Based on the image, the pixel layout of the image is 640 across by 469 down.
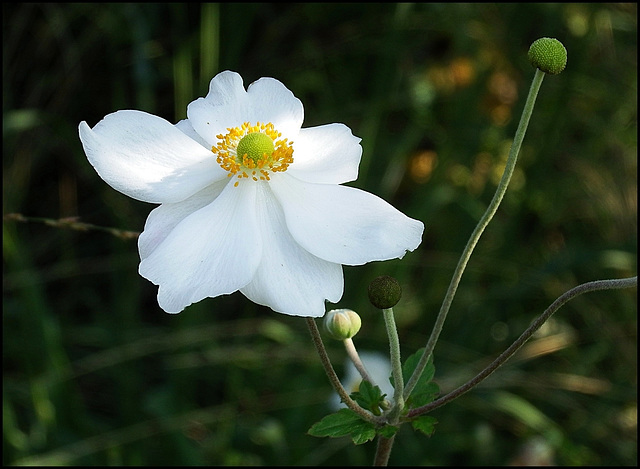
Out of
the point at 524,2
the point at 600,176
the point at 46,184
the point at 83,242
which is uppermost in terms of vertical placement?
the point at 524,2

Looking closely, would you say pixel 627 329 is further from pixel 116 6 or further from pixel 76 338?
pixel 116 6

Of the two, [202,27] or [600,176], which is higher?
[202,27]

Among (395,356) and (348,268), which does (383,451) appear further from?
(348,268)

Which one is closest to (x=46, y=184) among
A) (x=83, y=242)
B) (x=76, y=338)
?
(x=83, y=242)

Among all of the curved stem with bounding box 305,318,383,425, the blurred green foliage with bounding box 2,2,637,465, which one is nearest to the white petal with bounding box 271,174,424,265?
the curved stem with bounding box 305,318,383,425

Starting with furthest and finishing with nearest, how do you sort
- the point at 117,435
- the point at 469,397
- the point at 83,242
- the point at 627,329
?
the point at 83,242 → the point at 627,329 → the point at 469,397 → the point at 117,435

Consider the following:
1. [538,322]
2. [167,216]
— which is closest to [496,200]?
[538,322]

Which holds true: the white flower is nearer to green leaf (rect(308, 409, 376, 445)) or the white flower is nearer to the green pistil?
the green pistil

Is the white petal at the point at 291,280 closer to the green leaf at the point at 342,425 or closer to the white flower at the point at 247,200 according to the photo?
the white flower at the point at 247,200
